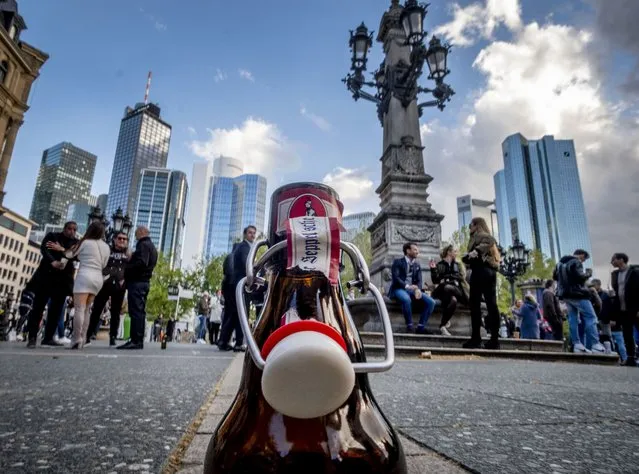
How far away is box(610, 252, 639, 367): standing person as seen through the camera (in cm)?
617

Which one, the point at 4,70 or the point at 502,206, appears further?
the point at 502,206

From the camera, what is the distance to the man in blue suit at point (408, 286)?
6.78 meters

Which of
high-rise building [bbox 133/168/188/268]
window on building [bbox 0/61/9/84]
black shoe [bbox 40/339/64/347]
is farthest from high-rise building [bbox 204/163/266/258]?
black shoe [bbox 40/339/64/347]

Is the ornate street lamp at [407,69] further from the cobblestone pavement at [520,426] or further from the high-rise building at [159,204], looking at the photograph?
the high-rise building at [159,204]

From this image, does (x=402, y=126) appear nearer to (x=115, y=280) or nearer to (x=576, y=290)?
(x=576, y=290)

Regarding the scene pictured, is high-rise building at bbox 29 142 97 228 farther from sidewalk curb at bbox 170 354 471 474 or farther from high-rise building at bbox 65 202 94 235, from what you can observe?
sidewalk curb at bbox 170 354 471 474

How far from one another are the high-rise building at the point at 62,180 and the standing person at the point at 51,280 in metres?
162

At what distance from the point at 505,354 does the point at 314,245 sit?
6380 millimetres

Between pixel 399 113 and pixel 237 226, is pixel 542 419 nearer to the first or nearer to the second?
pixel 399 113

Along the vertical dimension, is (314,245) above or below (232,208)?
below

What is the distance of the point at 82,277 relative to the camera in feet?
18.0

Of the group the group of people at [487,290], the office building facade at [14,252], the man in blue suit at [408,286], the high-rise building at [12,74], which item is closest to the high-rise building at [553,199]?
the group of people at [487,290]

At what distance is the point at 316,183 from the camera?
775 mm

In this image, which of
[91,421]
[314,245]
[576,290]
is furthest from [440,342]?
[314,245]
